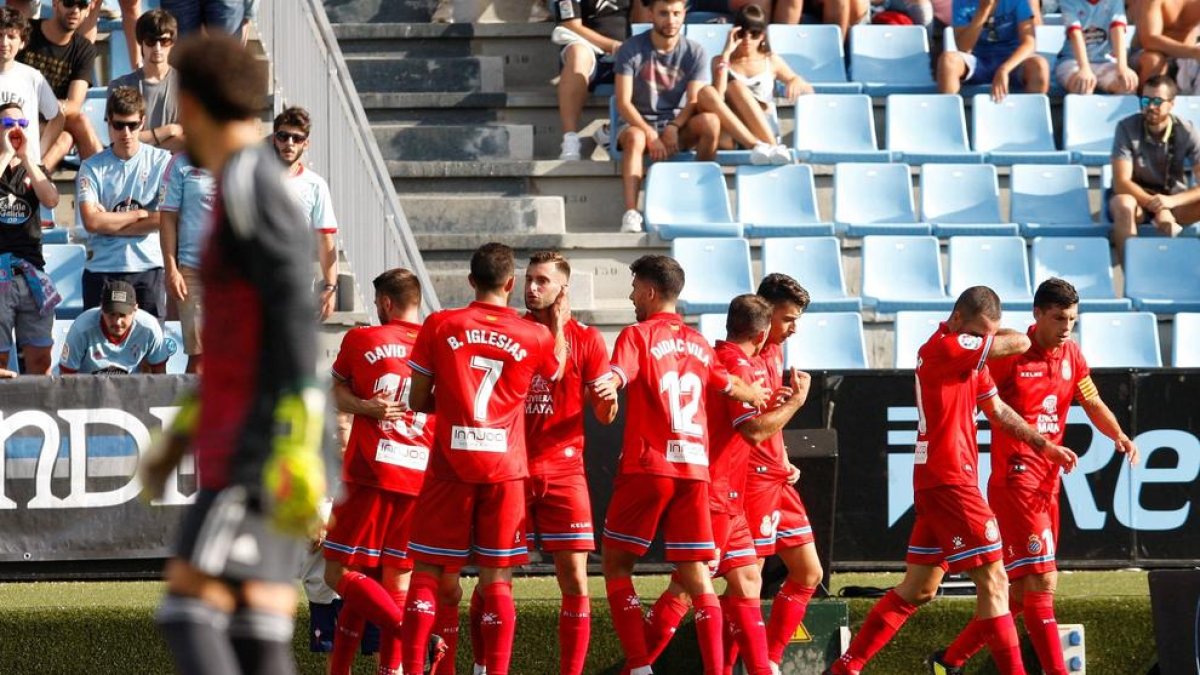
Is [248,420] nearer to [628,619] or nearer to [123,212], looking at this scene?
[628,619]

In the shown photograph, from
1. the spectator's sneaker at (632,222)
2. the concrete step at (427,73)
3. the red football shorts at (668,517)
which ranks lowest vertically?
the red football shorts at (668,517)

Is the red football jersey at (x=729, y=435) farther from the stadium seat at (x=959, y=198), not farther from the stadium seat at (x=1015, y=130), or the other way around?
the stadium seat at (x=1015, y=130)

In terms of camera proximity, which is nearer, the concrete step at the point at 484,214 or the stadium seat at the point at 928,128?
the concrete step at the point at 484,214

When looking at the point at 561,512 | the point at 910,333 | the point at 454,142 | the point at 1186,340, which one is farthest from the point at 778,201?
the point at 561,512

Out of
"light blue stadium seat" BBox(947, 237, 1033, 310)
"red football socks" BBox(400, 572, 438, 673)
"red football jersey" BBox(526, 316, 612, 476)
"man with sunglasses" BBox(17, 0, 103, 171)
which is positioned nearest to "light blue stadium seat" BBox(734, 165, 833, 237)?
"light blue stadium seat" BBox(947, 237, 1033, 310)

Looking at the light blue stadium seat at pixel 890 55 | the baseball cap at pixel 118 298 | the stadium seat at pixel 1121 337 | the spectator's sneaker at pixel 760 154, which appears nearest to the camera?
the baseball cap at pixel 118 298

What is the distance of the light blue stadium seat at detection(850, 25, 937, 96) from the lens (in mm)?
14742

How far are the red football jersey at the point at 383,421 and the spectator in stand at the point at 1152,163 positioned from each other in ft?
21.8

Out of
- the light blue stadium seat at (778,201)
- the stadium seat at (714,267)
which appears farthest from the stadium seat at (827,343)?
the light blue stadium seat at (778,201)

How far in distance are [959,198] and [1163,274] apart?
1.58m

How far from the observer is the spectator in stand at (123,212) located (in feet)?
36.0

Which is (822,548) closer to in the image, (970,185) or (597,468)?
(597,468)

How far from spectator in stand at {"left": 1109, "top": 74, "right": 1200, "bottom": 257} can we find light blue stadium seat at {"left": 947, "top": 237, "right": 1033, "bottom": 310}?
3.02 feet

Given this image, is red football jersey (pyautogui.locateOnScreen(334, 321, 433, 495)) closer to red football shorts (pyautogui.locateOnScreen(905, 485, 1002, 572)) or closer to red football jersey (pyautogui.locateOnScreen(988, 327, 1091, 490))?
red football shorts (pyautogui.locateOnScreen(905, 485, 1002, 572))
